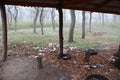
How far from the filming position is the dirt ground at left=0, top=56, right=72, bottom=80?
5.78 m

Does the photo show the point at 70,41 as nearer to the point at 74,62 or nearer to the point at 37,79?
the point at 74,62

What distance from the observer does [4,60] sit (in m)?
6.98

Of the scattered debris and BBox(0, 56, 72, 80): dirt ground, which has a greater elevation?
BBox(0, 56, 72, 80): dirt ground

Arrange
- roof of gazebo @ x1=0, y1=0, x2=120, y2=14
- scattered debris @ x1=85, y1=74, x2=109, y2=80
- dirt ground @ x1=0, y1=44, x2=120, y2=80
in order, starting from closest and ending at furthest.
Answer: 1. scattered debris @ x1=85, y1=74, x2=109, y2=80
2. dirt ground @ x1=0, y1=44, x2=120, y2=80
3. roof of gazebo @ x1=0, y1=0, x2=120, y2=14

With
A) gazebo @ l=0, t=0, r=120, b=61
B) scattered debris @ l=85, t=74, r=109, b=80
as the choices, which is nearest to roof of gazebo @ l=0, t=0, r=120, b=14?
gazebo @ l=0, t=0, r=120, b=61

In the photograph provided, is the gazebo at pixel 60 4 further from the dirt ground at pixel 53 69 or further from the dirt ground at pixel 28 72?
the dirt ground at pixel 53 69

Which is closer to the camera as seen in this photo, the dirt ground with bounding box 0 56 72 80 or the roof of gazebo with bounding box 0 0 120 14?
the dirt ground with bounding box 0 56 72 80

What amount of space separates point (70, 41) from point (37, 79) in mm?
7076

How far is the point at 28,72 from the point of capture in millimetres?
6094

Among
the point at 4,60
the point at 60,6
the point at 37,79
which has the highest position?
the point at 60,6

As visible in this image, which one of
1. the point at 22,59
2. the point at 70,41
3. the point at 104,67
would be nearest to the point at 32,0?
the point at 22,59

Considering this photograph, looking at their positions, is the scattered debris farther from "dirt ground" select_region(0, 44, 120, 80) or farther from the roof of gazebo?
the roof of gazebo

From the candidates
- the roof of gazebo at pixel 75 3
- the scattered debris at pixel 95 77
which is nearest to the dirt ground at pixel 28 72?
the scattered debris at pixel 95 77

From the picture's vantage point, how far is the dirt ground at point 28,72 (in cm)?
578
